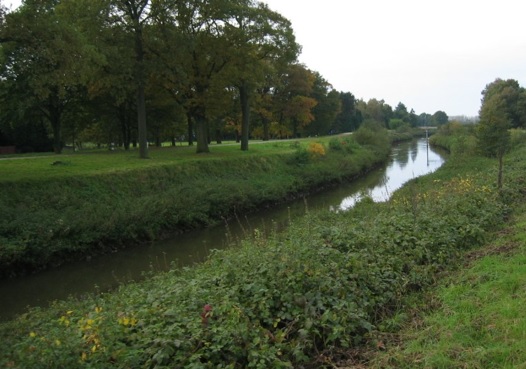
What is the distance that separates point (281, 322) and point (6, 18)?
1526 cm

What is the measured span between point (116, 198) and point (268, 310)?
14408 mm

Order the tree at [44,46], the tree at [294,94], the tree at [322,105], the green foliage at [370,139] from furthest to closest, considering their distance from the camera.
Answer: the tree at [322,105] < the tree at [294,94] < the green foliage at [370,139] < the tree at [44,46]

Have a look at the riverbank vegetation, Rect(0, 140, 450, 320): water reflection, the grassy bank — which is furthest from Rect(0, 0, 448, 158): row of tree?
the riverbank vegetation

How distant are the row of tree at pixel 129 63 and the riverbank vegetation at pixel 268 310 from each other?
38.7 ft

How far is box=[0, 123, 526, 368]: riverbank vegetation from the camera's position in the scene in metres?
4.39

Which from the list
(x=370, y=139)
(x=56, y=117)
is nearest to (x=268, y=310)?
(x=56, y=117)

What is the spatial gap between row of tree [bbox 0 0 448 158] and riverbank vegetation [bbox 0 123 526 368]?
38.7 feet

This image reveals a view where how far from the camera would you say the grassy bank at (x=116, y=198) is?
13.4 meters

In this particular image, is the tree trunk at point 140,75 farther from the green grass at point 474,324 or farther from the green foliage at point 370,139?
the green foliage at point 370,139

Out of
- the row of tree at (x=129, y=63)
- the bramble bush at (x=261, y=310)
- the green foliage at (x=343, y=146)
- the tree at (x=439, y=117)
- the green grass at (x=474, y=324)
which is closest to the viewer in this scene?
the green grass at (x=474, y=324)

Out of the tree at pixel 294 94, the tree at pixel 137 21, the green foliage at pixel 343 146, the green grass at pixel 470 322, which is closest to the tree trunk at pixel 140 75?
the tree at pixel 137 21

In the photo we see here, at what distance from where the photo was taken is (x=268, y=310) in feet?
17.3

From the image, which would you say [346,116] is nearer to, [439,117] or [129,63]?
[129,63]

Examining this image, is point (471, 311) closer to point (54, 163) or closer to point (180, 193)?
point (180, 193)
